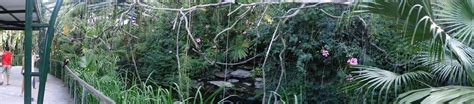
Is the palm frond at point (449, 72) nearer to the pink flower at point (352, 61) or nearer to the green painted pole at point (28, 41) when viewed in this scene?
the pink flower at point (352, 61)

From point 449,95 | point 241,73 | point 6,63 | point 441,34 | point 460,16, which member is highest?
point 460,16

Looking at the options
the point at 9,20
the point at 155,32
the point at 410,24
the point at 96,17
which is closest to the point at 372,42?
the point at 410,24

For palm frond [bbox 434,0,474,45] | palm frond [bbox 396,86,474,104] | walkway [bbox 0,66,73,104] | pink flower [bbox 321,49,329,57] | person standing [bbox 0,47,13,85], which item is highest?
palm frond [bbox 434,0,474,45]

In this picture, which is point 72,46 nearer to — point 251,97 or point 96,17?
point 96,17

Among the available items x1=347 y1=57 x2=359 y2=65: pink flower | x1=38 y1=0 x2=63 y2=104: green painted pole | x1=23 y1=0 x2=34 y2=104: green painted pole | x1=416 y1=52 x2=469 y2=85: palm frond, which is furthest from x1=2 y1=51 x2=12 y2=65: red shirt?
x1=416 y1=52 x2=469 y2=85: palm frond

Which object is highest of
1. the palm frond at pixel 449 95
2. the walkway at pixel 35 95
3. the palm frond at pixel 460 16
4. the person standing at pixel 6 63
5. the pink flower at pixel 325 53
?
the palm frond at pixel 460 16

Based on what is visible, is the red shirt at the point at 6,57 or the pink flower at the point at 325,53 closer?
the pink flower at the point at 325,53

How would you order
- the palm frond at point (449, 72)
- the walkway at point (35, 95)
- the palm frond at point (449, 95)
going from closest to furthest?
the palm frond at point (449, 95) → the palm frond at point (449, 72) → the walkway at point (35, 95)

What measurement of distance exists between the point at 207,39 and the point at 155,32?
1.21 m

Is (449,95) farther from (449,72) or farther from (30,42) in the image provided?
(30,42)

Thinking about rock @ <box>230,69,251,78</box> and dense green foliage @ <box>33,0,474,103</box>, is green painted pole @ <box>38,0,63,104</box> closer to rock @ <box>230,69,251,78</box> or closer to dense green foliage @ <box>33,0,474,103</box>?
dense green foliage @ <box>33,0,474,103</box>

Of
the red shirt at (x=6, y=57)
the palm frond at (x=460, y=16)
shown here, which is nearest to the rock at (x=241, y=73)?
the palm frond at (x=460, y=16)

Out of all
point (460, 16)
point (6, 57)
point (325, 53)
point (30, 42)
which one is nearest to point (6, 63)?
point (6, 57)

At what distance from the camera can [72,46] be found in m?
13.2
